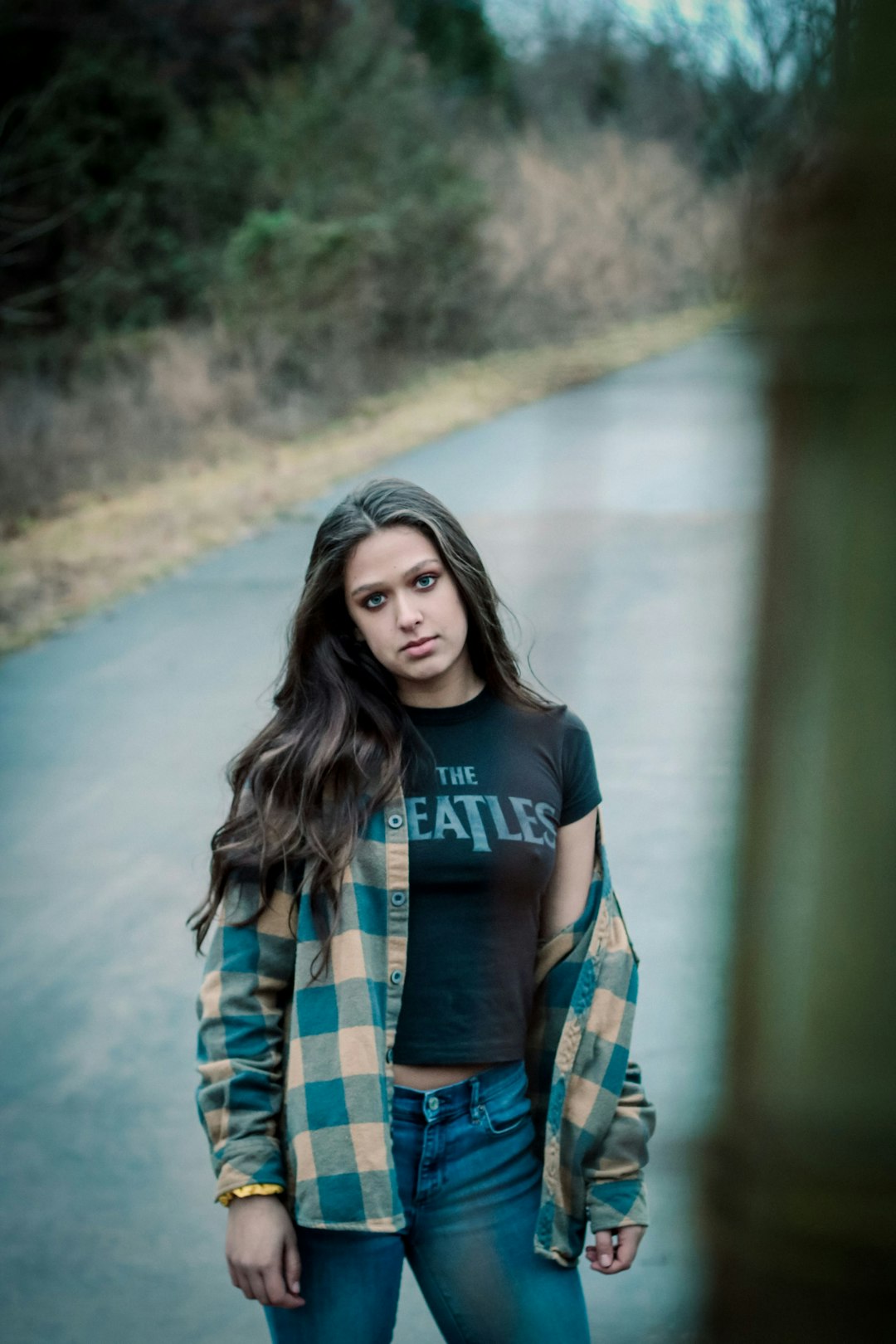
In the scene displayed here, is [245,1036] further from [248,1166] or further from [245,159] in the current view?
[245,159]

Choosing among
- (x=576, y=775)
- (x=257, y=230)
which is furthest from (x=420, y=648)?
(x=257, y=230)

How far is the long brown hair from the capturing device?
1548 millimetres

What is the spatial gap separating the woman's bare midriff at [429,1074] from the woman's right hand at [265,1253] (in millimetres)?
208

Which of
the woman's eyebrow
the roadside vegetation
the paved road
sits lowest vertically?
the paved road

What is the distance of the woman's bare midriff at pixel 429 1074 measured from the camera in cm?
154

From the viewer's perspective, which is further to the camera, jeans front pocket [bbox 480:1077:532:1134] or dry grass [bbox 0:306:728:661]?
dry grass [bbox 0:306:728:661]

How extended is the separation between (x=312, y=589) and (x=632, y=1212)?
0.88 meters

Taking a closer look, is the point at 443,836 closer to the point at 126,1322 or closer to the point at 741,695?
the point at 741,695

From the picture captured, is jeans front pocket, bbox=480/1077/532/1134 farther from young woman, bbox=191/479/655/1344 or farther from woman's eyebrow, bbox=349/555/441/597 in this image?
woman's eyebrow, bbox=349/555/441/597

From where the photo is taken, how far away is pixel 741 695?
0.35 meters

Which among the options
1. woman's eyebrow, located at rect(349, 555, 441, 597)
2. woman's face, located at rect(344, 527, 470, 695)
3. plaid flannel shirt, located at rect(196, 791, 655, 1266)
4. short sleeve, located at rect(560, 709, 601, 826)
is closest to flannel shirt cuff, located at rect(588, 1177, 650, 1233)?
plaid flannel shirt, located at rect(196, 791, 655, 1266)

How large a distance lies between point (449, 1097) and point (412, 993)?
0.13m

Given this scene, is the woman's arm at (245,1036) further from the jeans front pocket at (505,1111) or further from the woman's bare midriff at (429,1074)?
the jeans front pocket at (505,1111)

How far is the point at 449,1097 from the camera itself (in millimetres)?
1536
